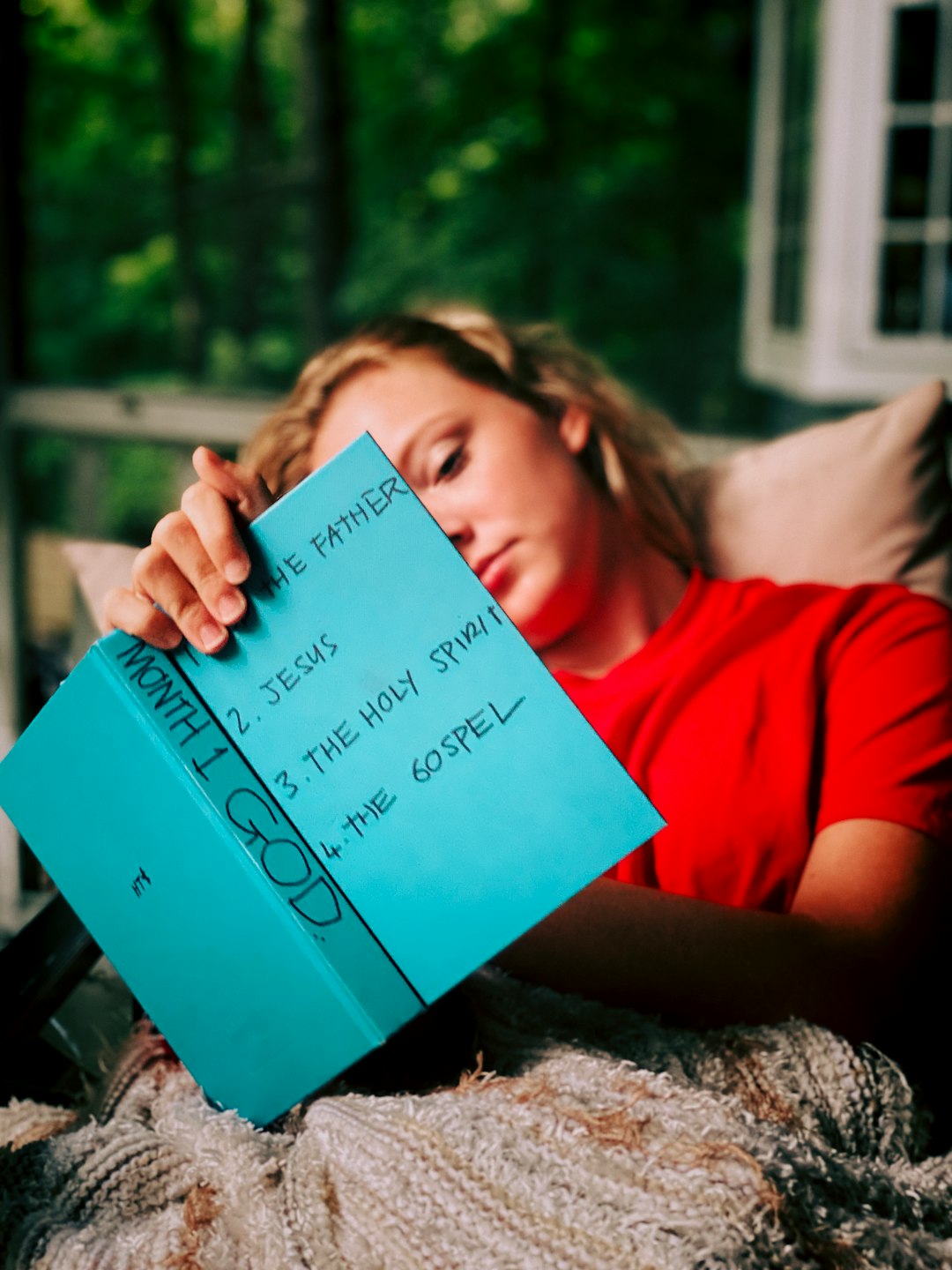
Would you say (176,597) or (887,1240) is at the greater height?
(176,597)

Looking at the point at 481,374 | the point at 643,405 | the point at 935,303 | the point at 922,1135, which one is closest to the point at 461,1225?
the point at 922,1135

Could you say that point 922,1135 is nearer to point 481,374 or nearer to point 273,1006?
point 273,1006

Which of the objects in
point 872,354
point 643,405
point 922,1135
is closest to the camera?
point 922,1135

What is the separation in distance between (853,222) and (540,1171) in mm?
2815

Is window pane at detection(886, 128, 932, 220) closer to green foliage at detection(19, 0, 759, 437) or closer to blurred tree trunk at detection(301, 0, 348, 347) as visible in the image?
green foliage at detection(19, 0, 759, 437)

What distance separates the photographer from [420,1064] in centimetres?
69

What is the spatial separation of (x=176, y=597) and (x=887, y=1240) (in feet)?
1.70

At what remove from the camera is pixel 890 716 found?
847mm

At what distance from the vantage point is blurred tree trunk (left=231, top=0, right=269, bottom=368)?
6.64 meters

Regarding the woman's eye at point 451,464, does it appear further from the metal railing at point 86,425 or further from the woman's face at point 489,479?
the metal railing at point 86,425

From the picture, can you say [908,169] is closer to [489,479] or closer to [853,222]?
[853,222]

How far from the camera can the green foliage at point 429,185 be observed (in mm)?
6414

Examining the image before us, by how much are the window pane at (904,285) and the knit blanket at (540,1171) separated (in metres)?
2.65

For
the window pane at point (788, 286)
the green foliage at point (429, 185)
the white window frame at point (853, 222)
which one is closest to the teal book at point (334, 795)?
the white window frame at point (853, 222)
